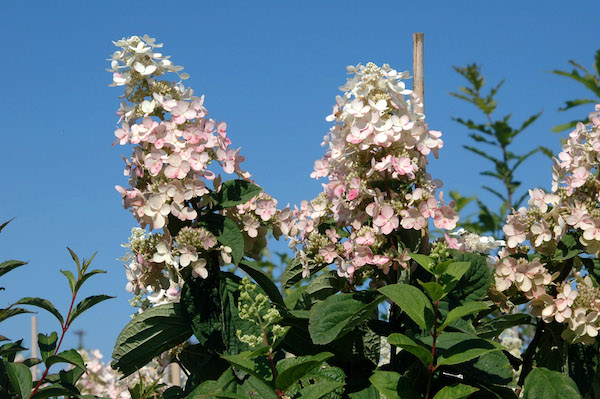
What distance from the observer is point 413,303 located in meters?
1.61

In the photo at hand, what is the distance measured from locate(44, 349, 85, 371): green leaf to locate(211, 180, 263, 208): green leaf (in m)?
0.55

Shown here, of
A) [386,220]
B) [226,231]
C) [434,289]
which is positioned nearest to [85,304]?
[226,231]

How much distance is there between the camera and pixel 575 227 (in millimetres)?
1912

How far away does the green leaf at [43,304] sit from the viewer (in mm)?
1875

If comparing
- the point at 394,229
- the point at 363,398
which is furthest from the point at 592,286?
the point at 363,398

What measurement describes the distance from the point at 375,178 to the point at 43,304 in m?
1.00

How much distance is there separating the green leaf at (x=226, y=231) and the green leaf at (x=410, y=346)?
1.65ft

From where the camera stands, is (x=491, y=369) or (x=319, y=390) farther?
(x=491, y=369)

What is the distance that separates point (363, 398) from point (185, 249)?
0.61 m

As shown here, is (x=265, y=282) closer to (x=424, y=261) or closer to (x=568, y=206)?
(x=424, y=261)

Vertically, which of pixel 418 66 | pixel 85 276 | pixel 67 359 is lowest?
pixel 67 359

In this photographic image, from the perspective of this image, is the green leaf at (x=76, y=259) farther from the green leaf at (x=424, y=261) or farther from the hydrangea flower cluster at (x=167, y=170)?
the green leaf at (x=424, y=261)

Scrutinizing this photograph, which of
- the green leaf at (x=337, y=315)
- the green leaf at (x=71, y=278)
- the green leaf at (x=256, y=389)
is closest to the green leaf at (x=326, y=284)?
the green leaf at (x=337, y=315)

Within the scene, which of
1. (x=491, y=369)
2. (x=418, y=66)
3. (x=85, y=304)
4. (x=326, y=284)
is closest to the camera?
(x=491, y=369)
